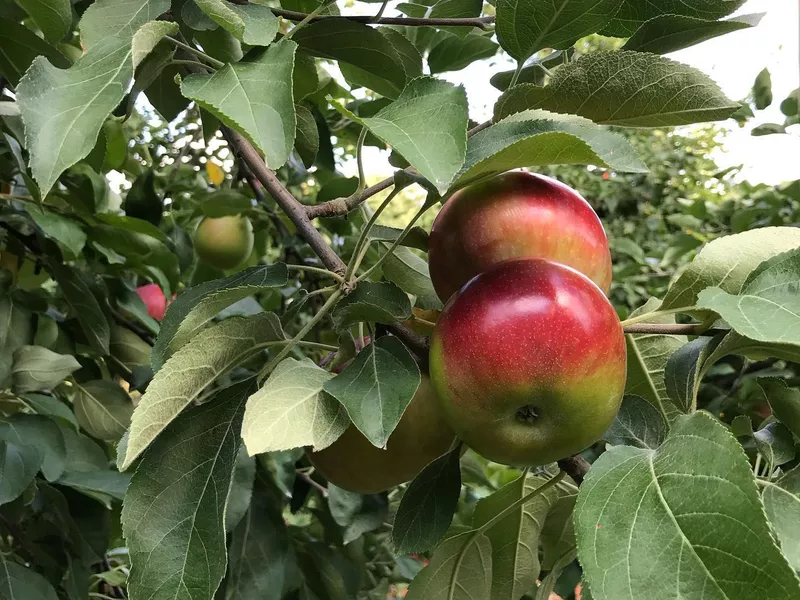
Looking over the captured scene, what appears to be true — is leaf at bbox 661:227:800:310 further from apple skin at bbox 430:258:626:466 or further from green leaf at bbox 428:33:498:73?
green leaf at bbox 428:33:498:73

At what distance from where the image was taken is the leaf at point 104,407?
3.01 feet

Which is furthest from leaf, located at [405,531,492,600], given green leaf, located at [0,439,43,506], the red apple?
the red apple

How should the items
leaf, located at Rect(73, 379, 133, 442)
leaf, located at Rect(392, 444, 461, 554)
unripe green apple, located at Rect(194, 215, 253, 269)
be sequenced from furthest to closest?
unripe green apple, located at Rect(194, 215, 253, 269)
leaf, located at Rect(73, 379, 133, 442)
leaf, located at Rect(392, 444, 461, 554)

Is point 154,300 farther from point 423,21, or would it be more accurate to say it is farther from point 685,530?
point 685,530

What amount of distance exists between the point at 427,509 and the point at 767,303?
0.30 metres

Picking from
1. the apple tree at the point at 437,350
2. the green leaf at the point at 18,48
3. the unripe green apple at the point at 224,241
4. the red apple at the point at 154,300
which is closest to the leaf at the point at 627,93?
the apple tree at the point at 437,350

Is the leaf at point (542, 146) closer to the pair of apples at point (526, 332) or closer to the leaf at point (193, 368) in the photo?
the pair of apples at point (526, 332)

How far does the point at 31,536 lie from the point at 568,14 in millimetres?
844

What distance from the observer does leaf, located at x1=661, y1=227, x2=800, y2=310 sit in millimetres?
531

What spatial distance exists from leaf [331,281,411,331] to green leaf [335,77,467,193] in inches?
5.6

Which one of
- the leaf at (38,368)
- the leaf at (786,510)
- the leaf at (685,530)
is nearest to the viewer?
the leaf at (685,530)

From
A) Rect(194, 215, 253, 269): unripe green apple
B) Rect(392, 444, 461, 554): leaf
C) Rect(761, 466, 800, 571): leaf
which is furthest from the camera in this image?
Rect(194, 215, 253, 269): unripe green apple

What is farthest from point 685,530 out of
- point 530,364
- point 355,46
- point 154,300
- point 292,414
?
point 154,300

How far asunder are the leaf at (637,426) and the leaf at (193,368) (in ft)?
0.95
